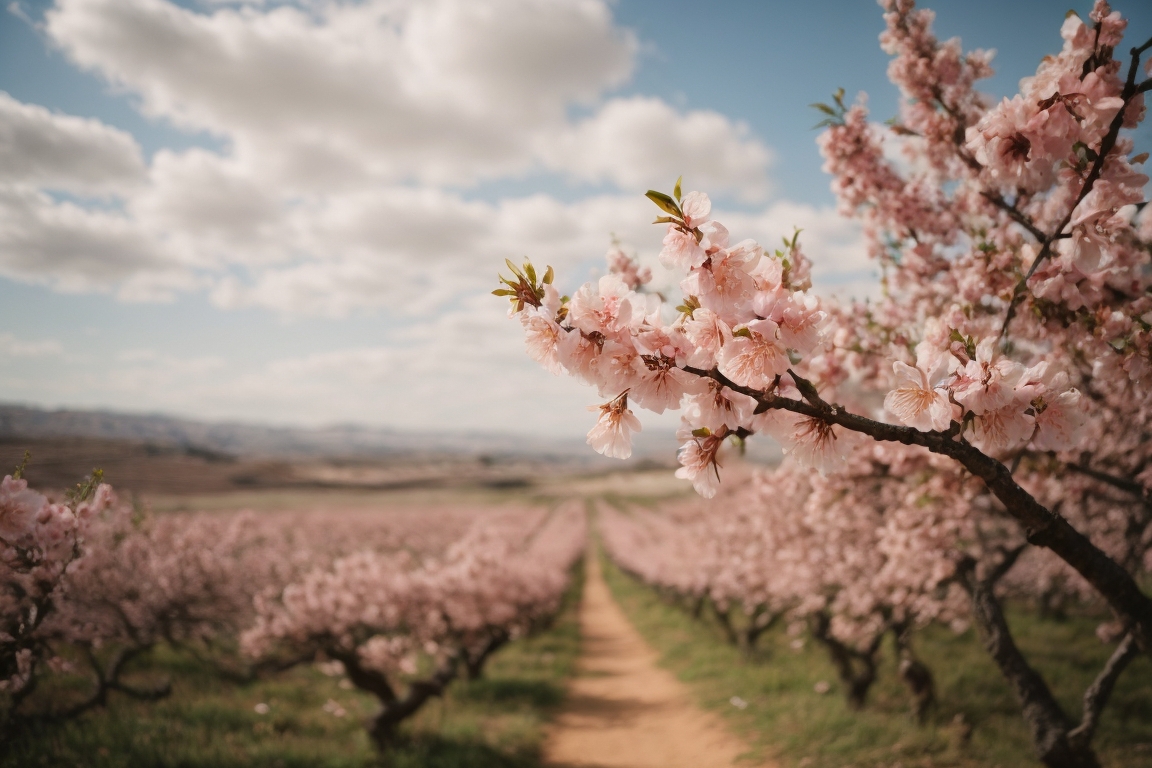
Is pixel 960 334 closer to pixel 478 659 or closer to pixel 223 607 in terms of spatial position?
pixel 478 659

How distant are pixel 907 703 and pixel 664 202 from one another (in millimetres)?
9107

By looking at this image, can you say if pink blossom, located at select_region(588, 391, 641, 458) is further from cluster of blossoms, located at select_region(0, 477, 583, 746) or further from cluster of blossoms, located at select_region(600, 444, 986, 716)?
cluster of blossoms, located at select_region(0, 477, 583, 746)

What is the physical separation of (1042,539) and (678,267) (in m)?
2.12

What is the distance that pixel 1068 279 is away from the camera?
8.46 ft

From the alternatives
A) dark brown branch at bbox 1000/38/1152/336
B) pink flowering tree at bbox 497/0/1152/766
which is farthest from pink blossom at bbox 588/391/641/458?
dark brown branch at bbox 1000/38/1152/336

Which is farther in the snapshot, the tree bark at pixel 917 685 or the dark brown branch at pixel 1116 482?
the tree bark at pixel 917 685

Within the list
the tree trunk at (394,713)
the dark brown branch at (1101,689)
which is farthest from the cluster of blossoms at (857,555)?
the tree trunk at (394,713)

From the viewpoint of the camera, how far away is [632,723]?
8.40 m

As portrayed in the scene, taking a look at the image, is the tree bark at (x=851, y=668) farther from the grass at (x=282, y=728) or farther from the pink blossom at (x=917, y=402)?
the pink blossom at (x=917, y=402)

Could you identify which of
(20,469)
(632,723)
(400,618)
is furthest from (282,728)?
(20,469)

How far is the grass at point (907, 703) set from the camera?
19.7 ft

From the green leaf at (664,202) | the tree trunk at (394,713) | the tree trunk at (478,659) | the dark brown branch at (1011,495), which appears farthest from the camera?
the tree trunk at (478,659)

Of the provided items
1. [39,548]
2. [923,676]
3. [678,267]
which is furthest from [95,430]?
[923,676]

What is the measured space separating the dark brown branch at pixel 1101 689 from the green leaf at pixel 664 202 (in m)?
4.73
